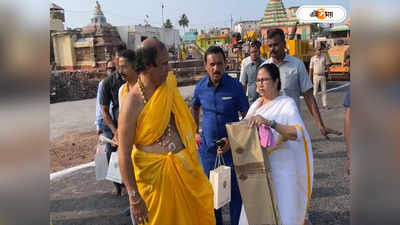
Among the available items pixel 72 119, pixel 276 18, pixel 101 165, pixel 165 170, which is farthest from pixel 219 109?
pixel 276 18

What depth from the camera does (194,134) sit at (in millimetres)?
2701

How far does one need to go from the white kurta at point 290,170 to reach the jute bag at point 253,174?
0.08 m

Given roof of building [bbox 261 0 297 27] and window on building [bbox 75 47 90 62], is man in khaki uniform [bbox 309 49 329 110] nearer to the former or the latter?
window on building [bbox 75 47 90 62]

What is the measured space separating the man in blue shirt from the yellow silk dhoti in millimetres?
785

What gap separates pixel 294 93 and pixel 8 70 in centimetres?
328

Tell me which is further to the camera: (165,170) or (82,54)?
(82,54)

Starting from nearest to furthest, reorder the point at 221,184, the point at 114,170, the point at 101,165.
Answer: the point at 221,184 → the point at 114,170 → the point at 101,165

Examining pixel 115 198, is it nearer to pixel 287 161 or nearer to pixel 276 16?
pixel 287 161

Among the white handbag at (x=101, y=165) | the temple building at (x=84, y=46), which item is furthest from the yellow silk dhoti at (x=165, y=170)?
the temple building at (x=84, y=46)

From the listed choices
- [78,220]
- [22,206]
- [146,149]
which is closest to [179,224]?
[146,149]

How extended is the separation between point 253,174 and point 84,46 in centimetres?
3072

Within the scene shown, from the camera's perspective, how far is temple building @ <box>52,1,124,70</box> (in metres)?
30.5

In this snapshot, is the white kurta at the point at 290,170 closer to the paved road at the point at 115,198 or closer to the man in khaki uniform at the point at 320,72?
the paved road at the point at 115,198

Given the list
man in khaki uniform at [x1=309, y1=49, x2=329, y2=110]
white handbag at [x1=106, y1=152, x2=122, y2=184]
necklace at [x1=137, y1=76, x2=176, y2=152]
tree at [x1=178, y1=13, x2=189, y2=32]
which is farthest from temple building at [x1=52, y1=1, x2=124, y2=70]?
tree at [x1=178, y1=13, x2=189, y2=32]
